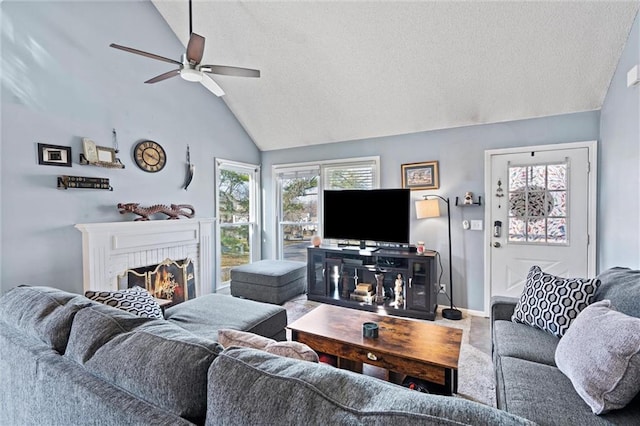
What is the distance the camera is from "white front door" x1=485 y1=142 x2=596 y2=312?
318 centimetres

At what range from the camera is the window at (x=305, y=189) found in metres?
4.42

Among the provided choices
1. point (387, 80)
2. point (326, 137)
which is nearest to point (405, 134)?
point (387, 80)

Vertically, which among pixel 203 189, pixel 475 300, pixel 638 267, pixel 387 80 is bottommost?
pixel 475 300

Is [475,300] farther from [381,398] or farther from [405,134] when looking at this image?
[381,398]

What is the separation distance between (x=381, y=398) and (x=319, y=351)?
152cm

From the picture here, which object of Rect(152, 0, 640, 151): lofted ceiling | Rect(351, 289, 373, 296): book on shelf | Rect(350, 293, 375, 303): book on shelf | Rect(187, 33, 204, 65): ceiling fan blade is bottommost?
Rect(350, 293, 375, 303): book on shelf

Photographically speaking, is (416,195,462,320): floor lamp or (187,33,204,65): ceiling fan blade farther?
(416,195,462,320): floor lamp

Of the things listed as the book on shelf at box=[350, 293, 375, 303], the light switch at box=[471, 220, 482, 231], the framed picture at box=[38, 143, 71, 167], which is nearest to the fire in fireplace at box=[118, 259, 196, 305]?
the framed picture at box=[38, 143, 71, 167]

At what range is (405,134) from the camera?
4055 mm

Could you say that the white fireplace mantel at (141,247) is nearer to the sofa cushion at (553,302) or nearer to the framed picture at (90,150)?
the framed picture at (90,150)

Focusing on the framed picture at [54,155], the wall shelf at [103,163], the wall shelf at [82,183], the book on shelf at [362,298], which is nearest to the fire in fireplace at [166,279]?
the wall shelf at [82,183]

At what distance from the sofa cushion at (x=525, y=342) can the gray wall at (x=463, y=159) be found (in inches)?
65.3

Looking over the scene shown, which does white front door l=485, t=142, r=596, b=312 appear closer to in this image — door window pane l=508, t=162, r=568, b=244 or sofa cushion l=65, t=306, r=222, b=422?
door window pane l=508, t=162, r=568, b=244

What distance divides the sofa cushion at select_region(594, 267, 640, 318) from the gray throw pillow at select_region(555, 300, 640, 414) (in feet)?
0.78
